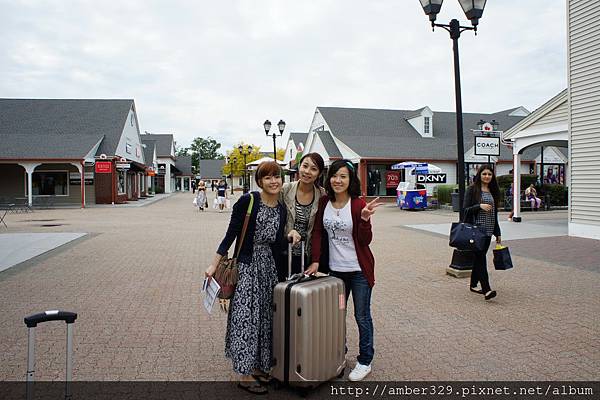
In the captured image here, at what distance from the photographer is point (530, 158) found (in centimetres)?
3328

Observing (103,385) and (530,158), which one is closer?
(103,385)

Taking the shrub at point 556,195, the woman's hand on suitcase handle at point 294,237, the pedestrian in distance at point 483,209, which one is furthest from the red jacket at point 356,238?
the shrub at point 556,195

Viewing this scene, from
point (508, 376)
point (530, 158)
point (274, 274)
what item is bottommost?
point (508, 376)

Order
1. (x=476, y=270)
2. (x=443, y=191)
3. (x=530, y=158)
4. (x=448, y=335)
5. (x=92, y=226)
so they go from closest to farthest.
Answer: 1. (x=448, y=335)
2. (x=476, y=270)
3. (x=92, y=226)
4. (x=443, y=191)
5. (x=530, y=158)

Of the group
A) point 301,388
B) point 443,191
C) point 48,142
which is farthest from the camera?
point 48,142

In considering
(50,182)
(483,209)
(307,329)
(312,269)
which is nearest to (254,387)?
(307,329)

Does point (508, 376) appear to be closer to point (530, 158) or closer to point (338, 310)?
point (338, 310)

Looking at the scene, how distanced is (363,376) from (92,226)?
580 inches

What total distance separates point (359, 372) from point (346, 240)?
1.06 meters

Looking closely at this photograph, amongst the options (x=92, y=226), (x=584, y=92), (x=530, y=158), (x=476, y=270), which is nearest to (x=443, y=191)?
(x=530, y=158)

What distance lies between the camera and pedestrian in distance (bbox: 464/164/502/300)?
6145 mm

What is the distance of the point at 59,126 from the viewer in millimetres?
33375

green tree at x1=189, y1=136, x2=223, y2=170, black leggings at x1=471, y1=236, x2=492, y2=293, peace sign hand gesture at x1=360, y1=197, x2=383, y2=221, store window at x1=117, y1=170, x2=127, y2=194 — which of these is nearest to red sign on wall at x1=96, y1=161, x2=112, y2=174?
store window at x1=117, y1=170, x2=127, y2=194

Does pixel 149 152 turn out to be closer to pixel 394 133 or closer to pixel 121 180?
pixel 121 180
